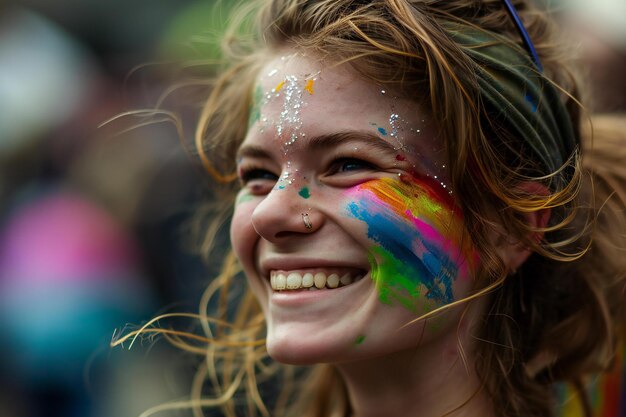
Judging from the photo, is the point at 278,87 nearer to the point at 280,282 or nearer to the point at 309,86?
the point at 309,86

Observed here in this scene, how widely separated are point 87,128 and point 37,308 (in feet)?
3.75

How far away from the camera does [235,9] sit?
2410 millimetres

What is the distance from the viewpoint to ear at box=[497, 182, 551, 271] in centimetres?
183

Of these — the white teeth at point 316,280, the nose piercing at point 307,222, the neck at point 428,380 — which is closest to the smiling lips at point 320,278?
the white teeth at point 316,280

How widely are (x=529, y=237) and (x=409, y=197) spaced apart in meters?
0.34

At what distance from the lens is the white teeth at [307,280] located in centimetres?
180

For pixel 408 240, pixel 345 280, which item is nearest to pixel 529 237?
pixel 408 240

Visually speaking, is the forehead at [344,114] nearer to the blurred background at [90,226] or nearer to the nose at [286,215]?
the nose at [286,215]

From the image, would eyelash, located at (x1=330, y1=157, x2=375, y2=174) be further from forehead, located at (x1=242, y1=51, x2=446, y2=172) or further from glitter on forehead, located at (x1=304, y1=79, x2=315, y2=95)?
glitter on forehead, located at (x1=304, y1=79, x2=315, y2=95)

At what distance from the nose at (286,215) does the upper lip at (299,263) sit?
0.06 meters

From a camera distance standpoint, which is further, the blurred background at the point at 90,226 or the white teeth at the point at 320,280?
the blurred background at the point at 90,226

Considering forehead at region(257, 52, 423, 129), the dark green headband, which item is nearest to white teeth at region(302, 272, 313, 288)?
forehead at region(257, 52, 423, 129)

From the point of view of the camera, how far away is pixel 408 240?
5.65 ft

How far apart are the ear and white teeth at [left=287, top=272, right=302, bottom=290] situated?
1.52 ft
